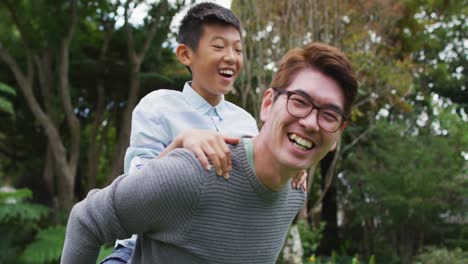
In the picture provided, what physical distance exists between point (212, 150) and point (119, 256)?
643mm

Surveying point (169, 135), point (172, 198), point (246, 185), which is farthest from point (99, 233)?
point (169, 135)

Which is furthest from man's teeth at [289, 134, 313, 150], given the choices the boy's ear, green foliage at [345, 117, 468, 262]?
green foliage at [345, 117, 468, 262]

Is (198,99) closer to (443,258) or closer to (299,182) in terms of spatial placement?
(299,182)

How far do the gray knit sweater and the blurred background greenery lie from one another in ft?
18.3

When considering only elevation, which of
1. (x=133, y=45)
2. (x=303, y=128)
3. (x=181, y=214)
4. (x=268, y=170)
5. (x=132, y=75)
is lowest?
(x=181, y=214)

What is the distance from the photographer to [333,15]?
8.48 metres

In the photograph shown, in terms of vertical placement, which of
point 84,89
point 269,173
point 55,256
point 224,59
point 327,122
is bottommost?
point 55,256

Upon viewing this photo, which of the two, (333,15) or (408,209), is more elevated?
(333,15)

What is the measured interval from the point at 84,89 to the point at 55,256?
13.2ft

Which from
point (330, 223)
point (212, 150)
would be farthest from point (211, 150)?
point (330, 223)

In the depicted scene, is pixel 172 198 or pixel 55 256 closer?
pixel 172 198

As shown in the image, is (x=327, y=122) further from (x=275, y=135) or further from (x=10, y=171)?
(x=10, y=171)

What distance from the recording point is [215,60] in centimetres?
223

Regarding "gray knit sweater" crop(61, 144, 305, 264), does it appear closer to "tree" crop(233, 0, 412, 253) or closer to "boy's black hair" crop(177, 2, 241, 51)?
"boy's black hair" crop(177, 2, 241, 51)
